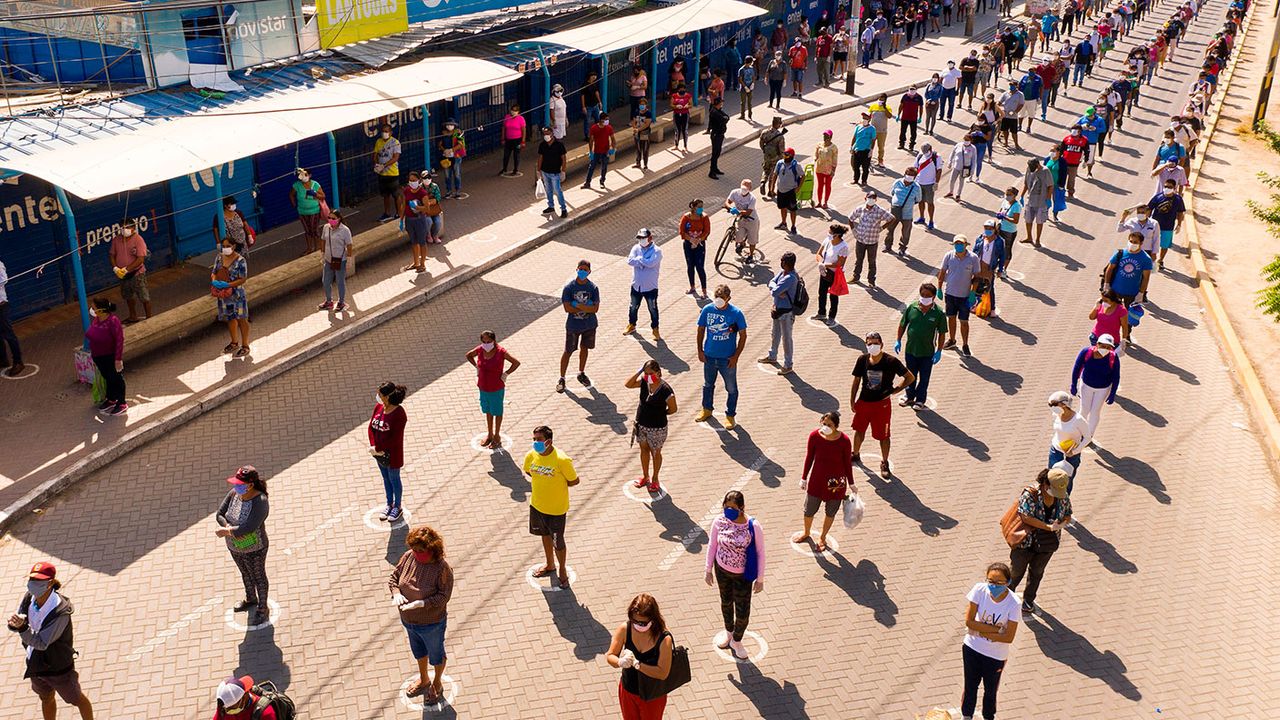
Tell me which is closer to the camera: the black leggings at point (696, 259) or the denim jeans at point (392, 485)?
the denim jeans at point (392, 485)

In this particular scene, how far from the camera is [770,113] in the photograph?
28953 mm

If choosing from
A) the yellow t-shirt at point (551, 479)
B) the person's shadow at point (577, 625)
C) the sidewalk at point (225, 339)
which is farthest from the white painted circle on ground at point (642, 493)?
the sidewalk at point (225, 339)

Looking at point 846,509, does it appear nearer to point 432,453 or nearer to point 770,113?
point 432,453

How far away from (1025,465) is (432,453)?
6.62m

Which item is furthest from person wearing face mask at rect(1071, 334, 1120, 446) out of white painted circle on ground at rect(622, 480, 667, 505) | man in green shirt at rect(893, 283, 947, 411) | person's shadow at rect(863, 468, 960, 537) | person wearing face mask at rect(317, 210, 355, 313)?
person wearing face mask at rect(317, 210, 355, 313)

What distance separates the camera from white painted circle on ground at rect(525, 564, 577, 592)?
33.2ft

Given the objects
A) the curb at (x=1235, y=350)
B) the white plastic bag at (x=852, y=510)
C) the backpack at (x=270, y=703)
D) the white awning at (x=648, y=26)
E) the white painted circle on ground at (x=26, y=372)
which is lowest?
the curb at (x=1235, y=350)

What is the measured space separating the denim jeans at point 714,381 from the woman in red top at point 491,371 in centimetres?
227

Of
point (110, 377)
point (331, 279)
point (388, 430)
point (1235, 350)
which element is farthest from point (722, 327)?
point (1235, 350)

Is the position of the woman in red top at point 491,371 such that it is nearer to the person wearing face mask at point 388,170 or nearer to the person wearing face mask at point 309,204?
the person wearing face mask at point 309,204

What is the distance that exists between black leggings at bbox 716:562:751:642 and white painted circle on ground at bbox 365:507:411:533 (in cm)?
348

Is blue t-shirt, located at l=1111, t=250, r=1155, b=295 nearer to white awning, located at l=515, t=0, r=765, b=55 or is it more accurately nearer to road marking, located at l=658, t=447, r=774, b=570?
road marking, located at l=658, t=447, r=774, b=570

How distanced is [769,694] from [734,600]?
2.55ft

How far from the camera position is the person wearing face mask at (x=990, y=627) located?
26.8 ft
